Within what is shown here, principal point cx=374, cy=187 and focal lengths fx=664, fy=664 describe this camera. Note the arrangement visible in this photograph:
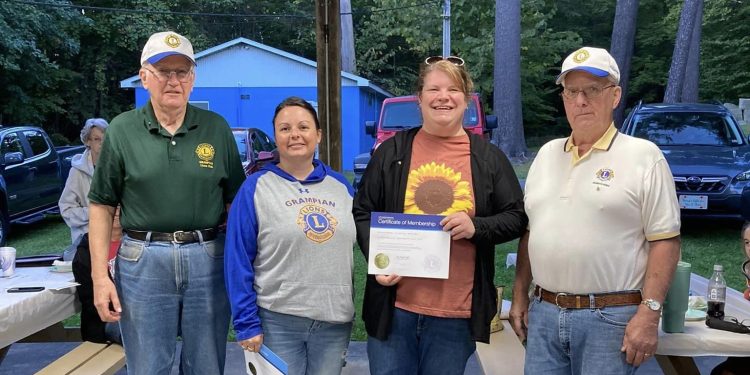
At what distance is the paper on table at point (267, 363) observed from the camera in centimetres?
241

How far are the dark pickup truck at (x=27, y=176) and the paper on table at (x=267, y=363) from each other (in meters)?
7.90

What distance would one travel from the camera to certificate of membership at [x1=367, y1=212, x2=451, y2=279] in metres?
2.38

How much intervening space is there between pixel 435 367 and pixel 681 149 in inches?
290

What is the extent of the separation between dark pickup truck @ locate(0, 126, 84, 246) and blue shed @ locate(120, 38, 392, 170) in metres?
10.1

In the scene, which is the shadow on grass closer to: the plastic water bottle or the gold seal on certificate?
the gold seal on certificate

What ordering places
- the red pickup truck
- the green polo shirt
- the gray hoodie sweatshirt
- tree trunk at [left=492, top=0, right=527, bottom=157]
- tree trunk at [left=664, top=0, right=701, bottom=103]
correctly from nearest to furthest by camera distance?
the green polo shirt → the gray hoodie sweatshirt → the red pickup truck → tree trunk at [left=664, top=0, right=701, bottom=103] → tree trunk at [left=492, top=0, right=527, bottom=157]

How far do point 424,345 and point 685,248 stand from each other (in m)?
6.52

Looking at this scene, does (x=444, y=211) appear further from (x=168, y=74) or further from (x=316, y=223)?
(x=168, y=74)

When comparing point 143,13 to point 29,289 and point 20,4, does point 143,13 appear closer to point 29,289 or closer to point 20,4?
point 20,4

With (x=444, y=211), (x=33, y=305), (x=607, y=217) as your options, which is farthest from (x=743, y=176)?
(x=33, y=305)

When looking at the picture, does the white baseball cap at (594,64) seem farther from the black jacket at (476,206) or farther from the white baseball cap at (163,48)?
the white baseball cap at (163,48)

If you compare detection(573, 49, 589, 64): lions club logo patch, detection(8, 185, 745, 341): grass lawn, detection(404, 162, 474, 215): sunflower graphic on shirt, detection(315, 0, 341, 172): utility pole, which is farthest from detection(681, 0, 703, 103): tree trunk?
detection(404, 162, 474, 215): sunflower graphic on shirt

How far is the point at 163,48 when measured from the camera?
260cm

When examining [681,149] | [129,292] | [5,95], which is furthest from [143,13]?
[129,292]
